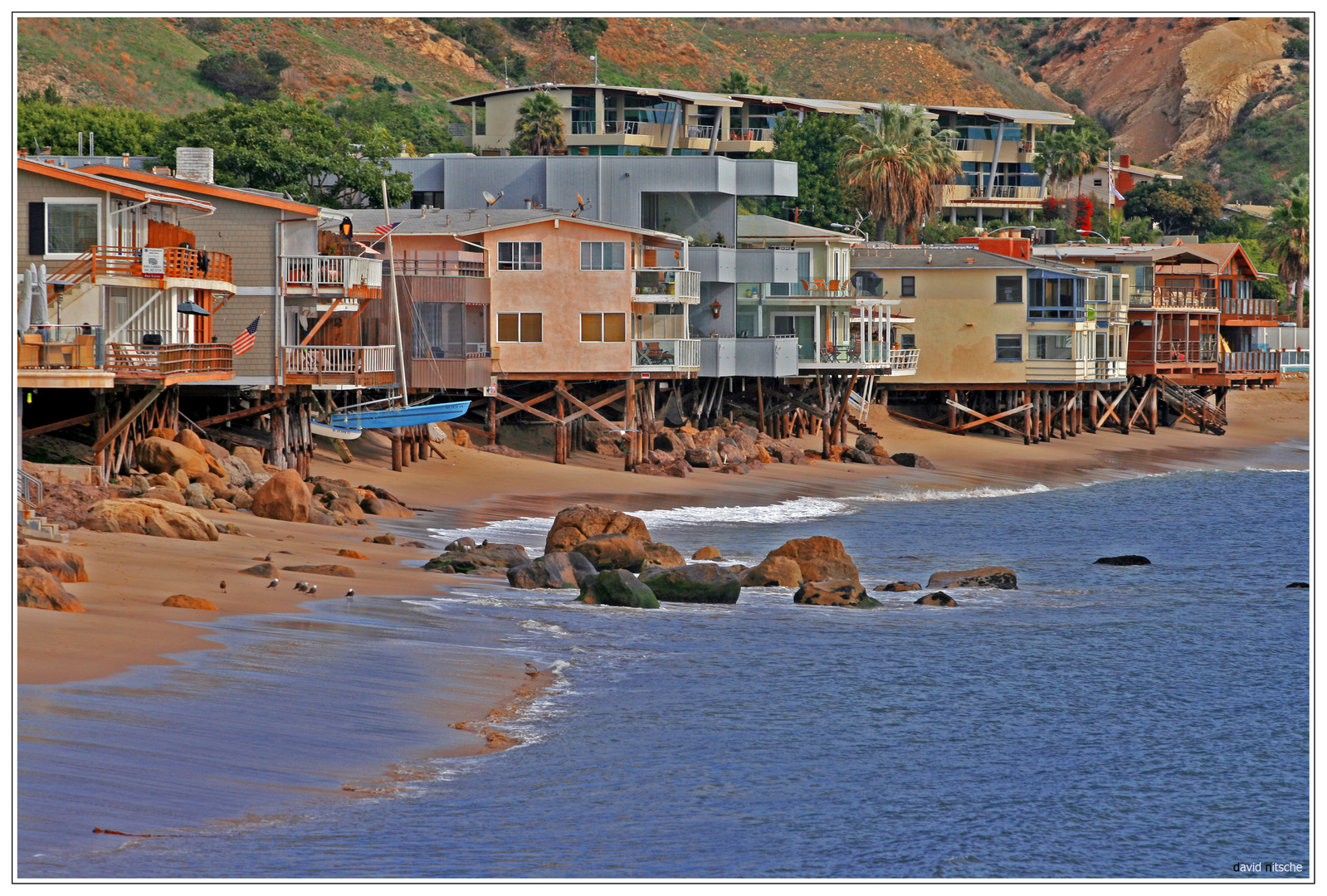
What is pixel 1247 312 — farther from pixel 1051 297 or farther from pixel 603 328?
pixel 603 328

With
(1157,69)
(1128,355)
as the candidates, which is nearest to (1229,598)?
(1128,355)

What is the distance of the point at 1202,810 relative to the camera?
19422mm

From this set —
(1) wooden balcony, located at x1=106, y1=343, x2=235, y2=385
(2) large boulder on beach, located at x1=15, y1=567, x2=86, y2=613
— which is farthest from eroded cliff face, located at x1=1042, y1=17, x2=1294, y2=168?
(2) large boulder on beach, located at x1=15, y1=567, x2=86, y2=613

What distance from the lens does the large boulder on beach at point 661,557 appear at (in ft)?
110

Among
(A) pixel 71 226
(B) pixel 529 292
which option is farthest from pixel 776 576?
(B) pixel 529 292

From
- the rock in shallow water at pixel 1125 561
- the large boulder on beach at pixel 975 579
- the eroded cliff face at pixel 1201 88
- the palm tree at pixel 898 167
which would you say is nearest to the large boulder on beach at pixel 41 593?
the large boulder on beach at pixel 975 579

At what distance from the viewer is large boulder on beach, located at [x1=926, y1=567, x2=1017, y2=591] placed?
3450 cm

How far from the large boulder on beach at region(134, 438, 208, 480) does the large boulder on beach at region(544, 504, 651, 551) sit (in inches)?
319

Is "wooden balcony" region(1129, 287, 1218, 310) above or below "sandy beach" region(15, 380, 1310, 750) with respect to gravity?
above

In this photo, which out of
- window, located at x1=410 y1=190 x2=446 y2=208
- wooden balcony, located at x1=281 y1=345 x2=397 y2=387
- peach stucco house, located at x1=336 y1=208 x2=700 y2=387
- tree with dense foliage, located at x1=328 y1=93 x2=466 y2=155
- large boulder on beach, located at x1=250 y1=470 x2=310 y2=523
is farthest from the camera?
tree with dense foliage, located at x1=328 y1=93 x2=466 y2=155

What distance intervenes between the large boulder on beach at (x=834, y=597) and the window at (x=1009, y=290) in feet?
144

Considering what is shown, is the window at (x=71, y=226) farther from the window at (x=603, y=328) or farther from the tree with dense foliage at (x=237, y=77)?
the tree with dense foliage at (x=237, y=77)

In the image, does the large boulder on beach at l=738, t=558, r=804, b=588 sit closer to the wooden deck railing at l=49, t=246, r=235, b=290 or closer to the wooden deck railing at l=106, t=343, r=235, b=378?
the wooden deck railing at l=106, t=343, r=235, b=378

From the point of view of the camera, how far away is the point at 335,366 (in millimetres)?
46188
